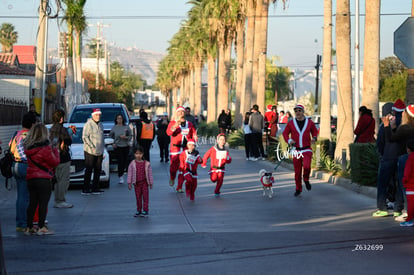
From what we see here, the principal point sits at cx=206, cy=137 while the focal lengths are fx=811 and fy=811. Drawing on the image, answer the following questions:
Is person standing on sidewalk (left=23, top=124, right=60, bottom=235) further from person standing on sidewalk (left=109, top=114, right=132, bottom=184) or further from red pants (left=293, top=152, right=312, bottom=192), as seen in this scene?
person standing on sidewalk (left=109, top=114, right=132, bottom=184)

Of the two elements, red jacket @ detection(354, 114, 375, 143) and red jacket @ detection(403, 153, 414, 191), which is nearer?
red jacket @ detection(403, 153, 414, 191)

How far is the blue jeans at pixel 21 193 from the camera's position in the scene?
11984 mm

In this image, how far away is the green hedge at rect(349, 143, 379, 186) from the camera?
1738cm

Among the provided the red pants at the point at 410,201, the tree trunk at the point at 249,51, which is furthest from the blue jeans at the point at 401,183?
the tree trunk at the point at 249,51

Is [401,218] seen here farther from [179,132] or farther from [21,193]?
[179,132]

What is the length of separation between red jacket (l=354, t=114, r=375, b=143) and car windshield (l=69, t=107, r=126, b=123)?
9.17 m

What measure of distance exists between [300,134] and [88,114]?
988 cm

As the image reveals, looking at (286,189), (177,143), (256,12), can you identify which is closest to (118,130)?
(177,143)

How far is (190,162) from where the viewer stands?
16.8 meters

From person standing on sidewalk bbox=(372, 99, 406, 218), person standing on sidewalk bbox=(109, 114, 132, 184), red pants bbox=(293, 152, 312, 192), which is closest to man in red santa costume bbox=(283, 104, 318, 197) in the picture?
red pants bbox=(293, 152, 312, 192)

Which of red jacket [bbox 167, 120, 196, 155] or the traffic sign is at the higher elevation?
the traffic sign

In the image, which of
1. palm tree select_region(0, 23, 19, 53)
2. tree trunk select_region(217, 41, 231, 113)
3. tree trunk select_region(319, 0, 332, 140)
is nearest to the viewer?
tree trunk select_region(319, 0, 332, 140)

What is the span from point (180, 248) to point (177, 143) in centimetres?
800

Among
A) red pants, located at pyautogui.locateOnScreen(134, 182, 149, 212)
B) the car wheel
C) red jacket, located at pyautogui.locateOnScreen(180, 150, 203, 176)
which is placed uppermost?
red jacket, located at pyautogui.locateOnScreen(180, 150, 203, 176)
